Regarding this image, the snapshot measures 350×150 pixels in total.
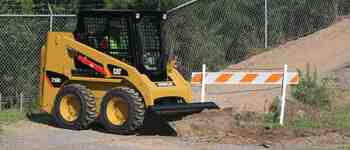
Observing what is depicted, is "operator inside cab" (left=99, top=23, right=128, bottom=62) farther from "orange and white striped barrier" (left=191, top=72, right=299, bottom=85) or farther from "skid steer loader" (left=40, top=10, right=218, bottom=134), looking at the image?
"orange and white striped barrier" (left=191, top=72, right=299, bottom=85)

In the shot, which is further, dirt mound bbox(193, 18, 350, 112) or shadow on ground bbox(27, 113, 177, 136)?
dirt mound bbox(193, 18, 350, 112)

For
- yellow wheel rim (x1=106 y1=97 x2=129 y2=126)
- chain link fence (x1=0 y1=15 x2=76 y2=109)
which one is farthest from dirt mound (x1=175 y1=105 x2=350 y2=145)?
chain link fence (x1=0 y1=15 x2=76 y2=109)

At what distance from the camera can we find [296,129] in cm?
1320

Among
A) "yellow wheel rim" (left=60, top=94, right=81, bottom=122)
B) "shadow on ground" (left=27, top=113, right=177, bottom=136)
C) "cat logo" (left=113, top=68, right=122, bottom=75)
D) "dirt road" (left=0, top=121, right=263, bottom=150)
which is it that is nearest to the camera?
"dirt road" (left=0, top=121, right=263, bottom=150)

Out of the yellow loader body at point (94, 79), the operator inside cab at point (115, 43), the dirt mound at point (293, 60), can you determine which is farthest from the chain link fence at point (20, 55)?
the dirt mound at point (293, 60)

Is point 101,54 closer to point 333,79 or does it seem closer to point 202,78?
point 202,78

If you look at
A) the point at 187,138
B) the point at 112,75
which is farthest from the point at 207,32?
the point at 187,138

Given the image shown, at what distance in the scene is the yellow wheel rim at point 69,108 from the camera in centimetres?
1418

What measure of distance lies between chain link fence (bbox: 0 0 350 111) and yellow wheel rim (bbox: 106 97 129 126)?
394 centimetres

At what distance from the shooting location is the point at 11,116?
15.3 m

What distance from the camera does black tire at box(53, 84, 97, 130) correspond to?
13797 mm

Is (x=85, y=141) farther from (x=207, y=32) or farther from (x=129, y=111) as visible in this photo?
Answer: (x=207, y=32)

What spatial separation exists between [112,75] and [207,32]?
696 centimetres

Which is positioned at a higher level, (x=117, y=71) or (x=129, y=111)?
(x=117, y=71)
